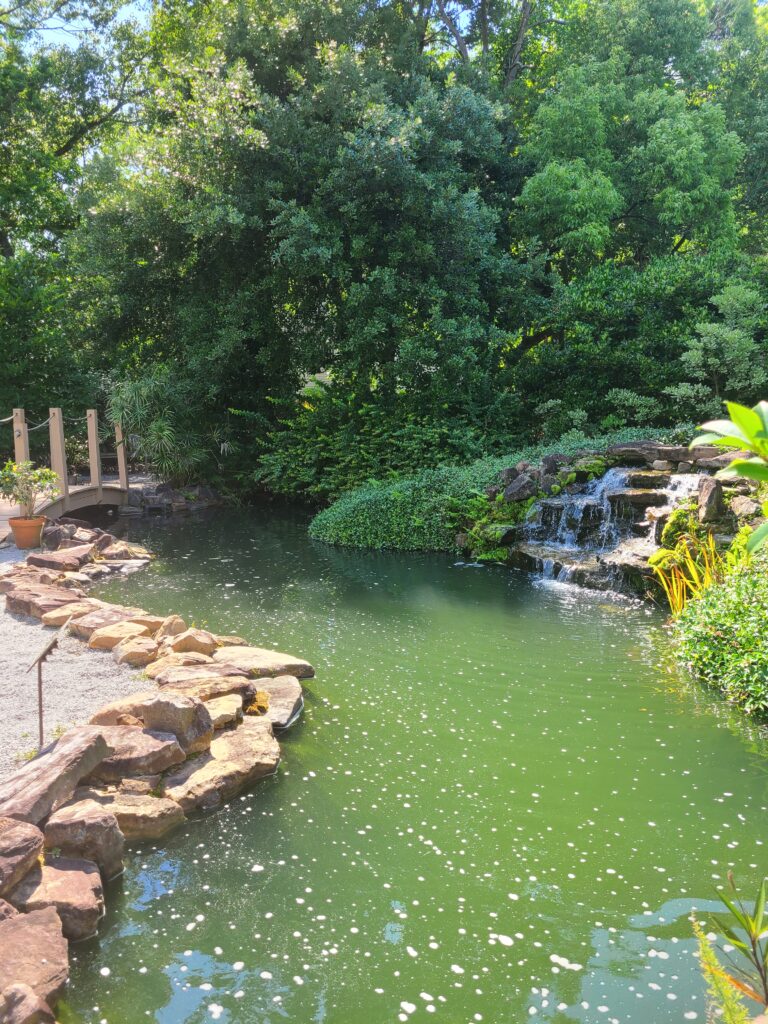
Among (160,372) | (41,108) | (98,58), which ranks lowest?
(160,372)

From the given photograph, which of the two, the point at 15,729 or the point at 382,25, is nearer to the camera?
the point at 15,729

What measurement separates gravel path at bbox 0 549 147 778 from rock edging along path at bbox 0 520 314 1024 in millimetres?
156

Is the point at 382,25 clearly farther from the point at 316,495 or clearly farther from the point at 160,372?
the point at 316,495

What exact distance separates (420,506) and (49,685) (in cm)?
732

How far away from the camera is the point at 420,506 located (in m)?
12.3

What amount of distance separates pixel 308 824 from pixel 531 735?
1.80 metres

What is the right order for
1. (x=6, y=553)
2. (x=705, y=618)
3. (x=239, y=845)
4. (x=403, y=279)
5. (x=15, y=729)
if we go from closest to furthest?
(x=239, y=845), (x=15, y=729), (x=705, y=618), (x=6, y=553), (x=403, y=279)

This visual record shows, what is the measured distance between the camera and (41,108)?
17.6 meters

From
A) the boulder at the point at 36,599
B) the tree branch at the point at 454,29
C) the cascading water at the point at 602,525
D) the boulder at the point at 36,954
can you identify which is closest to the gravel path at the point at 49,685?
the boulder at the point at 36,599

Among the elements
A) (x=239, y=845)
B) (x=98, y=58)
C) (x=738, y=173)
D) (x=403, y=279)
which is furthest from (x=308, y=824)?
(x=98, y=58)

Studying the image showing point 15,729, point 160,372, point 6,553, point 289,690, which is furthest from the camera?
point 160,372

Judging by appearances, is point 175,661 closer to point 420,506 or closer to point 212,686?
point 212,686

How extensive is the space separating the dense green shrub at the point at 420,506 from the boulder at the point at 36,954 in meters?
9.14

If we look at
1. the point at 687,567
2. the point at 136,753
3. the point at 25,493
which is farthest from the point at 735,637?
the point at 25,493
